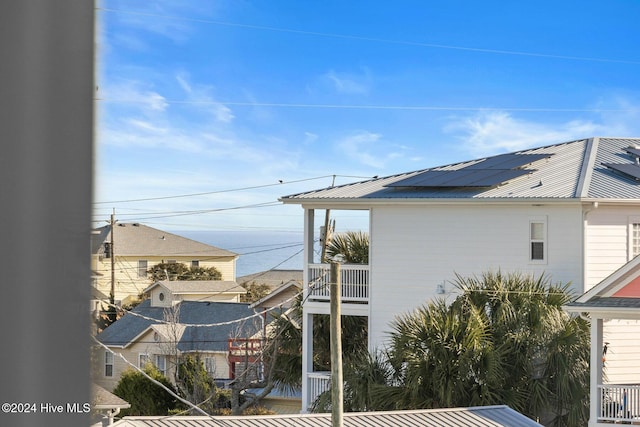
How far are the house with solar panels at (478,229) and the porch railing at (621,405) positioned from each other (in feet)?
9.72

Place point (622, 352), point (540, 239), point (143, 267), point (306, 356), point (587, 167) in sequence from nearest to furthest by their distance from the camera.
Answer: point (622, 352) < point (540, 239) < point (587, 167) < point (306, 356) < point (143, 267)

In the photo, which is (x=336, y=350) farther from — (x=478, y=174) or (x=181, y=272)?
(x=181, y=272)

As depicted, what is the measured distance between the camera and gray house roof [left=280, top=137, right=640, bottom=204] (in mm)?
13656

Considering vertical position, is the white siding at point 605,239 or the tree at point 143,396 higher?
the white siding at point 605,239

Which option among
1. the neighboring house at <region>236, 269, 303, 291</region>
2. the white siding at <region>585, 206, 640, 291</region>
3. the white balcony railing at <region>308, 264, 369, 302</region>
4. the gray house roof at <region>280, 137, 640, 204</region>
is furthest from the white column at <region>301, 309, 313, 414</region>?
the neighboring house at <region>236, 269, 303, 291</region>

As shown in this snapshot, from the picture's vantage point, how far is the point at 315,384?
14750 mm

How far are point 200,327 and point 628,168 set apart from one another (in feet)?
37.4

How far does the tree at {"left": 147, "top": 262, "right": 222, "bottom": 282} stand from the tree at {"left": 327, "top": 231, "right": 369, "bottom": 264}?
1036cm

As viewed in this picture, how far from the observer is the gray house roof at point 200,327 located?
21.1m

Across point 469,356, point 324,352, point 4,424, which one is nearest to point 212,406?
point 324,352

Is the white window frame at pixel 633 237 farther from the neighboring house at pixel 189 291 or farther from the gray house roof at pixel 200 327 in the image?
the neighboring house at pixel 189 291

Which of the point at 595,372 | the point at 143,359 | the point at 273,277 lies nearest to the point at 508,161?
the point at 595,372

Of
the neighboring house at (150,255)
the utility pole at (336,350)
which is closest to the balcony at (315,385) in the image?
the utility pole at (336,350)

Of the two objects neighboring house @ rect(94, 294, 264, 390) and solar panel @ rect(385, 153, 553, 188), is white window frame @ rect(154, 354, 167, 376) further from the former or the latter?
solar panel @ rect(385, 153, 553, 188)
